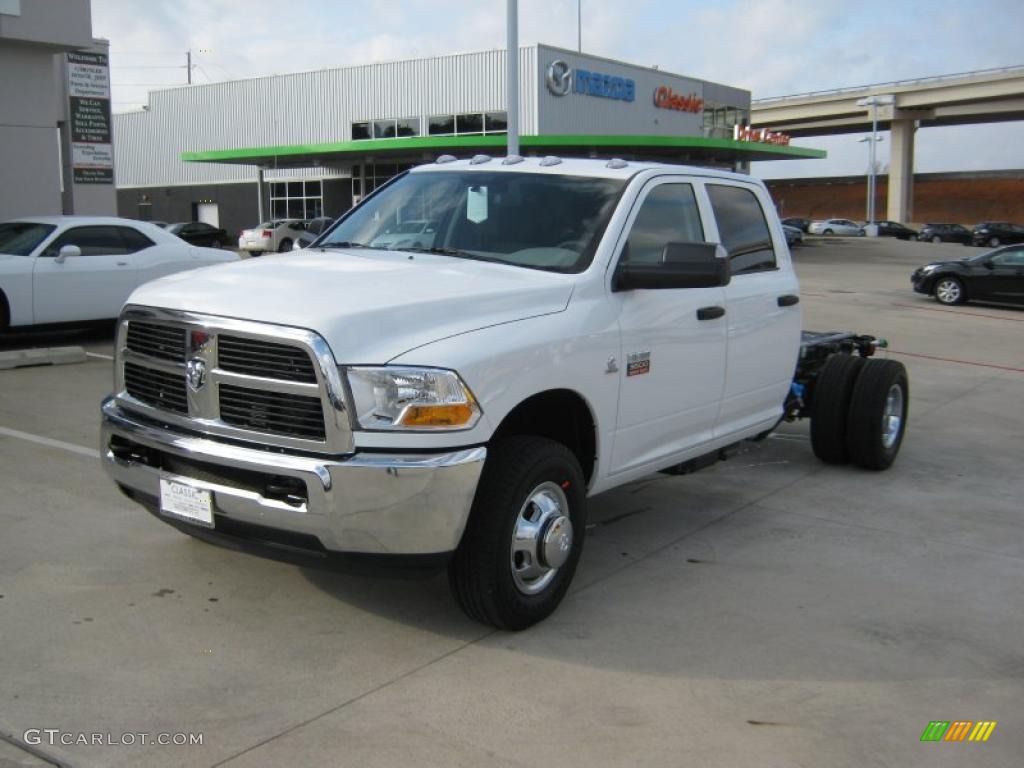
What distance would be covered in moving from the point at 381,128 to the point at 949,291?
104ft

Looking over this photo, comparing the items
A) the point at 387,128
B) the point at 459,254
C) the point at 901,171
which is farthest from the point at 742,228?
the point at 901,171

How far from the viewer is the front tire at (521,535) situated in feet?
13.9

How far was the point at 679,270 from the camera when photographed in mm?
4855

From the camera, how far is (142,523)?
19.4 ft

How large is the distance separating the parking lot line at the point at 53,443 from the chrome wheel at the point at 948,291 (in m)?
19.4

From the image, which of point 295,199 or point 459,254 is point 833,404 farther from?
point 295,199

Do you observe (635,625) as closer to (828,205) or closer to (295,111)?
(295,111)

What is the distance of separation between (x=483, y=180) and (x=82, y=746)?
3377 mm

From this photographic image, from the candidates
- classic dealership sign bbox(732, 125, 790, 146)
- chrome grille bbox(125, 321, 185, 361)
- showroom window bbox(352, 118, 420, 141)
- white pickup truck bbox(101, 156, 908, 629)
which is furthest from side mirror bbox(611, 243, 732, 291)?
showroom window bbox(352, 118, 420, 141)

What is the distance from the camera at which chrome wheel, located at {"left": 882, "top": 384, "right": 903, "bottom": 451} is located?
7.66m

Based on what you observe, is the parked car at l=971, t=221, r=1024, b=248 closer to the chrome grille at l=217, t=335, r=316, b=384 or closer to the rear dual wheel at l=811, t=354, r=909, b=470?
the rear dual wheel at l=811, t=354, r=909, b=470

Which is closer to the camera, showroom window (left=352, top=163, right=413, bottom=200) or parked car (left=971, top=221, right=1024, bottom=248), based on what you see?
showroom window (left=352, top=163, right=413, bottom=200)

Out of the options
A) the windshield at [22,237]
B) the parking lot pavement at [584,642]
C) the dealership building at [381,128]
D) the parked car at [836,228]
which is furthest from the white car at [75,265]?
the parked car at [836,228]

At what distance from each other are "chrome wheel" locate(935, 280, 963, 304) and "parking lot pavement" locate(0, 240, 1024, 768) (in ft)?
54.9
